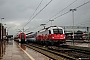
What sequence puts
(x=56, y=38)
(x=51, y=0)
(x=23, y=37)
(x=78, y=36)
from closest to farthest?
(x=51, y=0) < (x=56, y=38) < (x=23, y=37) < (x=78, y=36)

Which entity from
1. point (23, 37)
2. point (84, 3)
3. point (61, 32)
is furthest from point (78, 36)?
point (84, 3)

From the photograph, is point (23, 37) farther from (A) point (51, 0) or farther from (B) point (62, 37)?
(A) point (51, 0)

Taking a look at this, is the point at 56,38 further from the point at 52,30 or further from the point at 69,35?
the point at 69,35

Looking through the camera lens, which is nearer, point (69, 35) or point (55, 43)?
point (55, 43)

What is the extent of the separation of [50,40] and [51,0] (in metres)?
13.1

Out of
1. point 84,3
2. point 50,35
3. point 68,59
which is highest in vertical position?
point 84,3

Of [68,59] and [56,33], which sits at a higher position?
[56,33]

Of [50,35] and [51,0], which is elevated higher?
[51,0]

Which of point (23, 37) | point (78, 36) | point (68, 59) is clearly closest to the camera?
point (68, 59)

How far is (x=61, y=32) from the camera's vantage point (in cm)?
3025

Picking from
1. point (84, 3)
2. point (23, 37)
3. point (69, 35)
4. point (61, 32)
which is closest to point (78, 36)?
point (69, 35)

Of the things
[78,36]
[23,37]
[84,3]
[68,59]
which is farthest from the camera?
[78,36]

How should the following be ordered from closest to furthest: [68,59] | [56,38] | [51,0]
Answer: [68,59], [51,0], [56,38]

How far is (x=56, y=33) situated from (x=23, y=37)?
98.2ft
